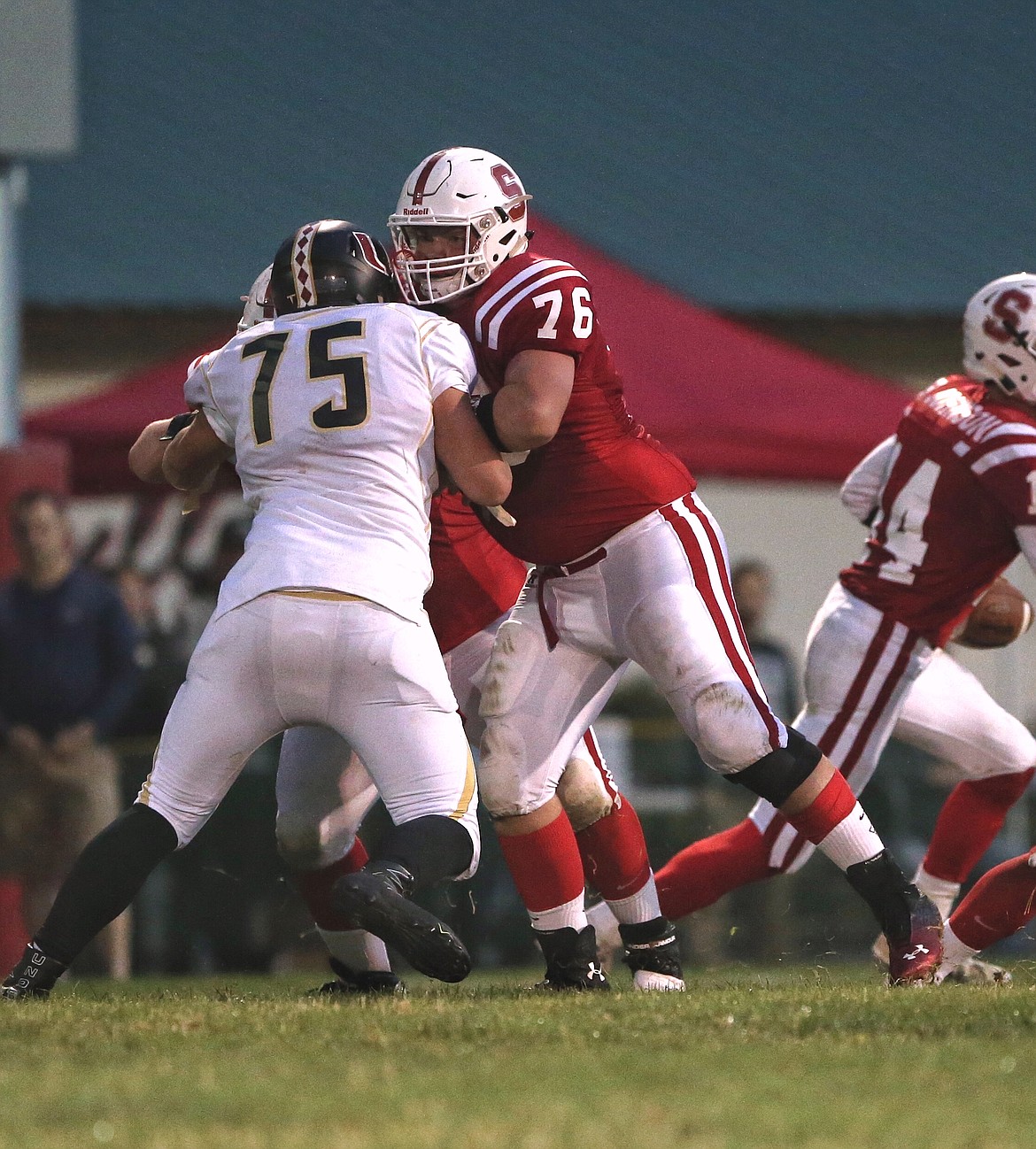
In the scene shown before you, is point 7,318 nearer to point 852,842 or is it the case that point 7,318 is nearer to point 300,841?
point 300,841

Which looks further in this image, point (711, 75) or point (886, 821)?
point (711, 75)

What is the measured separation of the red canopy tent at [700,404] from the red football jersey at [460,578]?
13.2 ft

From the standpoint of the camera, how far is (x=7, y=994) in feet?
15.5

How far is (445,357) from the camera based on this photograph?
473 centimetres

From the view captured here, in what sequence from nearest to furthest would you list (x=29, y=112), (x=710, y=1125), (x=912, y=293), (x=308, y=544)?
(x=710, y=1125), (x=308, y=544), (x=29, y=112), (x=912, y=293)

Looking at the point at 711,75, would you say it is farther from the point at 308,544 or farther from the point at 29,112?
the point at 308,544

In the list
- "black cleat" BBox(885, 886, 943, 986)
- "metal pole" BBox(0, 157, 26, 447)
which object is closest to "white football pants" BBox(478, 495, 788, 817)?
"black cleat" BBox(885, 886, 943, 986)

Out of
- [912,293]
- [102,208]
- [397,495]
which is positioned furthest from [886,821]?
[102,208]

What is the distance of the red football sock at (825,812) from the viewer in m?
5.12

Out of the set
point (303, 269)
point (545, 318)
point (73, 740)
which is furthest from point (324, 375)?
point (73, 740)

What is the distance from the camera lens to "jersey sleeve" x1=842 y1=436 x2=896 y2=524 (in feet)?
20.1

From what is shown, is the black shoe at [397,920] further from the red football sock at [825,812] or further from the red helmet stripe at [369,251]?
the red helmet stripe at [369,251]

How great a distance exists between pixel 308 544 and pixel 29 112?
600cm

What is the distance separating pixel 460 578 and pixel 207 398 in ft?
3.24
